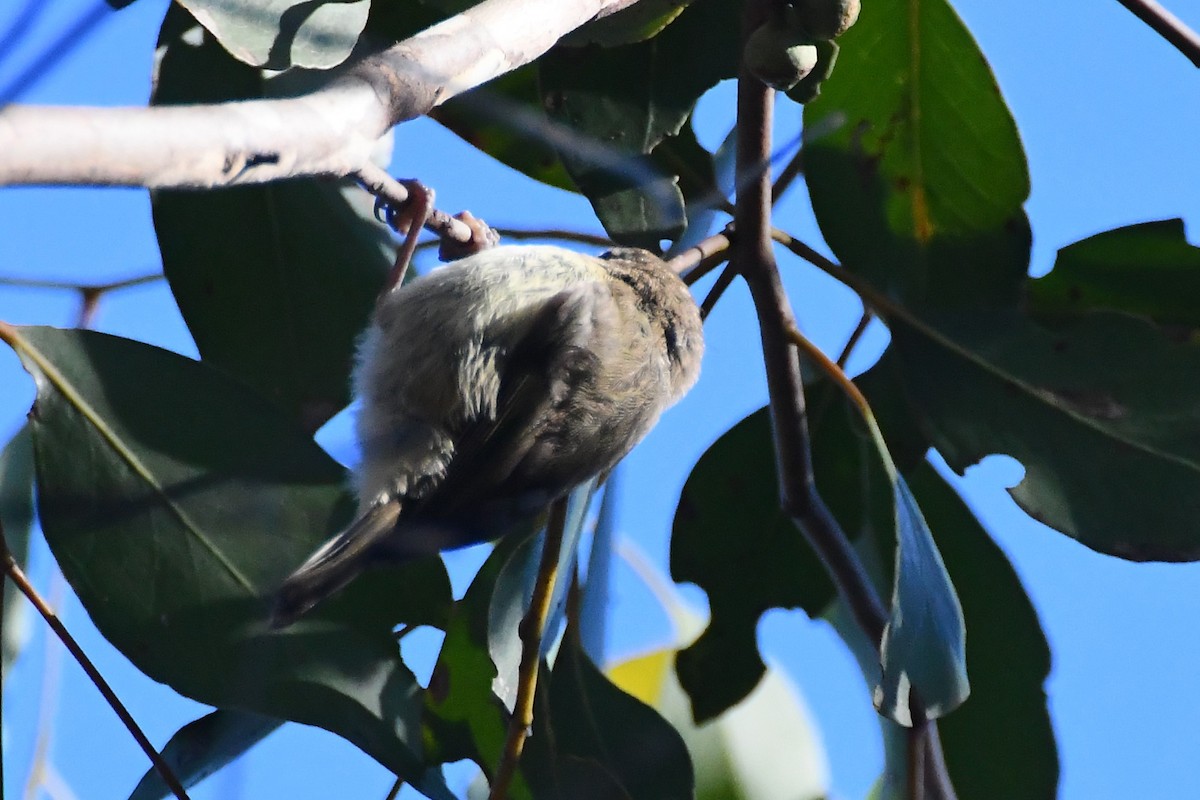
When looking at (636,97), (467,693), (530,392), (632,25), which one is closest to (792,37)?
(632,25)

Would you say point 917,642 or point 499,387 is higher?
point 499,387

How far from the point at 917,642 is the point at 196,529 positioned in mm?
882

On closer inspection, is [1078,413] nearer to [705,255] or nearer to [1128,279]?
[1128,279]

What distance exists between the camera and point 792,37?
145 cm

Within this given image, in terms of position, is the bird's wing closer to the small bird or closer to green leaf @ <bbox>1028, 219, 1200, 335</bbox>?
the small bird

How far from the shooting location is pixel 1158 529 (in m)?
1.73

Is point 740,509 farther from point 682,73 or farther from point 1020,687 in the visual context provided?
point 682,73

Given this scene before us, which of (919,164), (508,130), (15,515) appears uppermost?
(508,130)

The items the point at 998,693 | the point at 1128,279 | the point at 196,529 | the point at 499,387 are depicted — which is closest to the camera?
the point at 196,529

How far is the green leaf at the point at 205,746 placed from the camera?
163cm

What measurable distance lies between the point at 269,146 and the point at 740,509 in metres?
1.45

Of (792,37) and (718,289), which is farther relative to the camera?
(718,289)

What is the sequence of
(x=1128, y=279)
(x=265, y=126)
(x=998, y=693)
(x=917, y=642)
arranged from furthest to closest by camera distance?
1. (x=998, y=693)
2. (x=1128, y=279)
3. (x=917, y=642)
4. (x=265, y=126)

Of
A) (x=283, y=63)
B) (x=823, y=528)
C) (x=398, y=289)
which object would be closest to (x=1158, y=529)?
(x=823, y=528)
